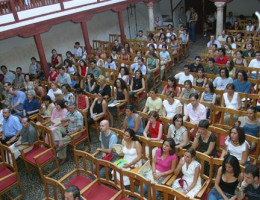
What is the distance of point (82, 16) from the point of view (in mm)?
9867

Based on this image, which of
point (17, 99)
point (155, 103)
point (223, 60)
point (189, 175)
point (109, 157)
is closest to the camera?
point (189, 175)

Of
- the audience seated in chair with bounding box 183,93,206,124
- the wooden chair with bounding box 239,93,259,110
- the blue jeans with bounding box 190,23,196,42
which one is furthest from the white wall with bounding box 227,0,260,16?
the audience seated in chair with bounding box 183,93,206,124

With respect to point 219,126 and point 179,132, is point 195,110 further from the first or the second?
point 179,132

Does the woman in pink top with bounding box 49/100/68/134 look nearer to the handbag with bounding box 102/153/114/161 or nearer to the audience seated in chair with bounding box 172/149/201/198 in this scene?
the handbag with bounding box 102/153/114/161

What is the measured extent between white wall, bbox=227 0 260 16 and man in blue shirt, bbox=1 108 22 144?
1221 cm

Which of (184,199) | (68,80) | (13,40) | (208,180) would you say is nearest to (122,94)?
(68,80)

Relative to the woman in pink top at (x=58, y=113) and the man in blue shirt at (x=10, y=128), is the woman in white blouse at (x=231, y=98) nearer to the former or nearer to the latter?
the woman in pink top at (x=58, y=113)

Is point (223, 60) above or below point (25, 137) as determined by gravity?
above

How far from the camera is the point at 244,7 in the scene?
13.5 metres

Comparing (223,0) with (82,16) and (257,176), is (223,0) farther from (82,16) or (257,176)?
(257,176)

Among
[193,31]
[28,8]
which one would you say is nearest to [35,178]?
[28,8]

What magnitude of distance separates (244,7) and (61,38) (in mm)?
→ 9029

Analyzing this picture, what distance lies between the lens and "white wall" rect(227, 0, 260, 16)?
1317 centimetres

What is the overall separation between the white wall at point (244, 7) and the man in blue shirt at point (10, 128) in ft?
40.1
